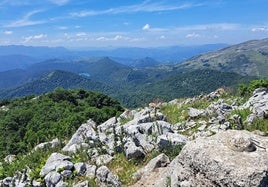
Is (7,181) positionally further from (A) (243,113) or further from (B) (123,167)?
(A) (243,113)

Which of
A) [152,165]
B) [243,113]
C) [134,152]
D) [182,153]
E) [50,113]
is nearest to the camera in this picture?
[182,153]

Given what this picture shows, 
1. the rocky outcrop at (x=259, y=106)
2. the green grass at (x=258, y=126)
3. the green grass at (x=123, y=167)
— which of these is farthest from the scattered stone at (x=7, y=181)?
the rocky outcrop at (x=259, y=106)

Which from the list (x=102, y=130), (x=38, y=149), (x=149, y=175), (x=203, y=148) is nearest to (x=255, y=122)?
(x=149, y=175)

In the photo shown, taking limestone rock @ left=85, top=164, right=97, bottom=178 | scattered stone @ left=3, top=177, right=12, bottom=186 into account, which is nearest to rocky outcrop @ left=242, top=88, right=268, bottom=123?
limestone rock @ left=85, top=164, right=97, bottom=178

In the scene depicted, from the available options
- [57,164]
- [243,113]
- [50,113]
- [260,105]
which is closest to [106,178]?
[57,164]

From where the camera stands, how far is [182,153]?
946 cm

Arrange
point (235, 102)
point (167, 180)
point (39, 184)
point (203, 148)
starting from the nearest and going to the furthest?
point (203, 148), point (167, 180), point (39, 184), point (235, 102)

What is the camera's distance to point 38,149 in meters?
19.2

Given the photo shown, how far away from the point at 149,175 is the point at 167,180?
1.92 metres

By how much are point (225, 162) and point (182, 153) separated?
1475 mm

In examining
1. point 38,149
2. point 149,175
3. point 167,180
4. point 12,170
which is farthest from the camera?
point 38,149

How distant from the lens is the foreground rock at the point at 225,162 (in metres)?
7.84

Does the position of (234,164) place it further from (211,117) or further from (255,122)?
(211,117)

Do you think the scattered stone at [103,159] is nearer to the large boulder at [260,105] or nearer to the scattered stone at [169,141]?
the scattered stone at [169,141]
